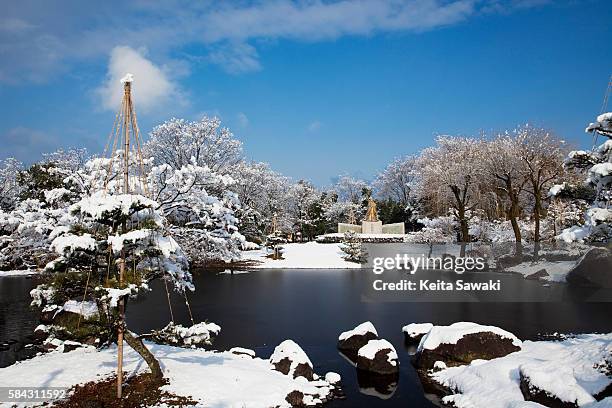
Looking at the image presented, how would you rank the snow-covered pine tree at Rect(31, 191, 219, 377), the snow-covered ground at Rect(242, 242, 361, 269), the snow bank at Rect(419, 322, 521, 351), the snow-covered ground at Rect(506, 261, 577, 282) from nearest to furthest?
1. the snow-covered pine tree at Rect(31, 191, 219, 377)
2. the snow bank at Rect(419, 322, 521, 351)
3. the snow-covered ground at Rect(506, 261, 577, 282)
4. the snow-covered ground at Rect(242, 242, 361, 269)

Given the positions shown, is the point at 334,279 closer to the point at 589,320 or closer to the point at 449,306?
the point at 449,306

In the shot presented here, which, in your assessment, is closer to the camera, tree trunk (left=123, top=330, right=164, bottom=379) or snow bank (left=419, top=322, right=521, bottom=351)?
tree trunk (left=123, top=330, right=164, bottom=379)

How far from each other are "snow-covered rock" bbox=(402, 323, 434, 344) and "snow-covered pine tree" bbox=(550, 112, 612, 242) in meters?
5.89

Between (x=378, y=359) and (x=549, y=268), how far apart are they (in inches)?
809

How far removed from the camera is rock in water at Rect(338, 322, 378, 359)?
1346 cm

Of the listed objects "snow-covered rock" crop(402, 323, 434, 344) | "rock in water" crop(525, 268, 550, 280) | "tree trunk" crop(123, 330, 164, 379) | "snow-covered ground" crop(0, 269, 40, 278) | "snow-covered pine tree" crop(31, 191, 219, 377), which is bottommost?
"snow-covered rock" crop(402, 323, 434, 344)

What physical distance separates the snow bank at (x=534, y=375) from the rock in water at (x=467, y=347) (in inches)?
16.3

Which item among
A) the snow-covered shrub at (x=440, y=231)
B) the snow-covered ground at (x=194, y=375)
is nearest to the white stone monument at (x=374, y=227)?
the snow-covered shrub at (x=440, y=231)

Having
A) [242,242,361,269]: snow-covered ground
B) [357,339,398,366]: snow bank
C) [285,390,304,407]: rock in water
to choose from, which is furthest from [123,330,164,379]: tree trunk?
[242,242,361,269]: snow-covered ground

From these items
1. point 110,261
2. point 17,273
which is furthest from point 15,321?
point 17,273

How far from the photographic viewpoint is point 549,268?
1083 inches

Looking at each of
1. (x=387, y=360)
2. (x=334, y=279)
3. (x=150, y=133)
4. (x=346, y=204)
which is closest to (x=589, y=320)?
(x=387, y=360)

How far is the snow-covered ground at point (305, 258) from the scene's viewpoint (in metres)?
36.1

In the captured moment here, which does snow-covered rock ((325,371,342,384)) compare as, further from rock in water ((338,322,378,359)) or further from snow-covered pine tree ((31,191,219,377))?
snow-covered pine tree ((31,191,219,377))
